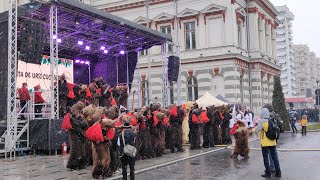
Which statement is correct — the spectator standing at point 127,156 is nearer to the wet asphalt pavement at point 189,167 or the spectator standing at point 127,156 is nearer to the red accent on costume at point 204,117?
the wet asphalt pavement at point 189,167

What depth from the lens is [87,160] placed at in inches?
497

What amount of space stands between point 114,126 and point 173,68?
1427 centimetres

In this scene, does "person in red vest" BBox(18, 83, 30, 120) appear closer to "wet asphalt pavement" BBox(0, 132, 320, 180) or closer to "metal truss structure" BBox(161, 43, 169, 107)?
"wet asphalt pavement" BBox(0, 132, 320, 180)

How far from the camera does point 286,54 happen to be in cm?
12431

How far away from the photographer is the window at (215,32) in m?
33.1

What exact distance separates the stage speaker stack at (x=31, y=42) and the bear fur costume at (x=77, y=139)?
13.9 ft

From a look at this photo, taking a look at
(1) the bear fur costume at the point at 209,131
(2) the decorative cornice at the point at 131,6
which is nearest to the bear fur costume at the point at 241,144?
(1) the bear fur costume at the point at 209,131

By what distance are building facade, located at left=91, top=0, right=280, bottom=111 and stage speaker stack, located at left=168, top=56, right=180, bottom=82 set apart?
21.7ft

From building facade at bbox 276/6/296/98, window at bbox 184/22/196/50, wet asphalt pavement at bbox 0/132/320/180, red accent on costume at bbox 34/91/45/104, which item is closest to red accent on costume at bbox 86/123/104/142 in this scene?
wet asphalt pavement at bbox 0/132/320/180

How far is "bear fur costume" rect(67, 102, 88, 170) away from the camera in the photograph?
11930mm

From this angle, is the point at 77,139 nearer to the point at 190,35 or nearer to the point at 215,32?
the point at 215,32

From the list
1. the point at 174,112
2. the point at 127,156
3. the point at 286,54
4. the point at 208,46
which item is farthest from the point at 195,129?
the point at 286,54

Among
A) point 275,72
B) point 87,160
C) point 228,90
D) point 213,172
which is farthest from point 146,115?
point 275,72

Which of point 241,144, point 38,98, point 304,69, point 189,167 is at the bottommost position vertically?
point 189,167
